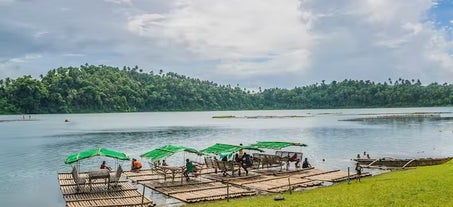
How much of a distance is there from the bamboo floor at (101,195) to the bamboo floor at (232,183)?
6.83 feet

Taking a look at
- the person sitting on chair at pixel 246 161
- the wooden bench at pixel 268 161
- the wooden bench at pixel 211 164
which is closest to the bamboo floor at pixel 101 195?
the wooden bench at pixel 211 164

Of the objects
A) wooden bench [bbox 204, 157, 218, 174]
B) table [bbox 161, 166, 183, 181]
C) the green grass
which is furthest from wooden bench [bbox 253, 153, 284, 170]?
the green grass

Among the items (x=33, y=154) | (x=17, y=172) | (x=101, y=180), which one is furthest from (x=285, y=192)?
(x=33, y=154)

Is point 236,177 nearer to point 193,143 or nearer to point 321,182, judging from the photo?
point 321,182

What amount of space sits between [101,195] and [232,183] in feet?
31.0

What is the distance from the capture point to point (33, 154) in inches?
2518

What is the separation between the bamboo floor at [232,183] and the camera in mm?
29344

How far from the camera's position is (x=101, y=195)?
29734mm

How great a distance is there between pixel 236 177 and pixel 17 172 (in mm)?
24618

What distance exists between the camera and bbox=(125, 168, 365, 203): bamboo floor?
29.3 m

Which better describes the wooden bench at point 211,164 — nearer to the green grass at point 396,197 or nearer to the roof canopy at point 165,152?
the roof canopy at point 165,152

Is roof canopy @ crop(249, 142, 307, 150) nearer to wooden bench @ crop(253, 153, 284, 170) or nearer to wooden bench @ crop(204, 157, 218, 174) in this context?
wooden bench @ crop(253, 153, 284, 170)

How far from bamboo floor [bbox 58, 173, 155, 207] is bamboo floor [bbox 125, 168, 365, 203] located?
208cm

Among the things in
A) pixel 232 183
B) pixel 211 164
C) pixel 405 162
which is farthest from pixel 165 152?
pixel 405 162
